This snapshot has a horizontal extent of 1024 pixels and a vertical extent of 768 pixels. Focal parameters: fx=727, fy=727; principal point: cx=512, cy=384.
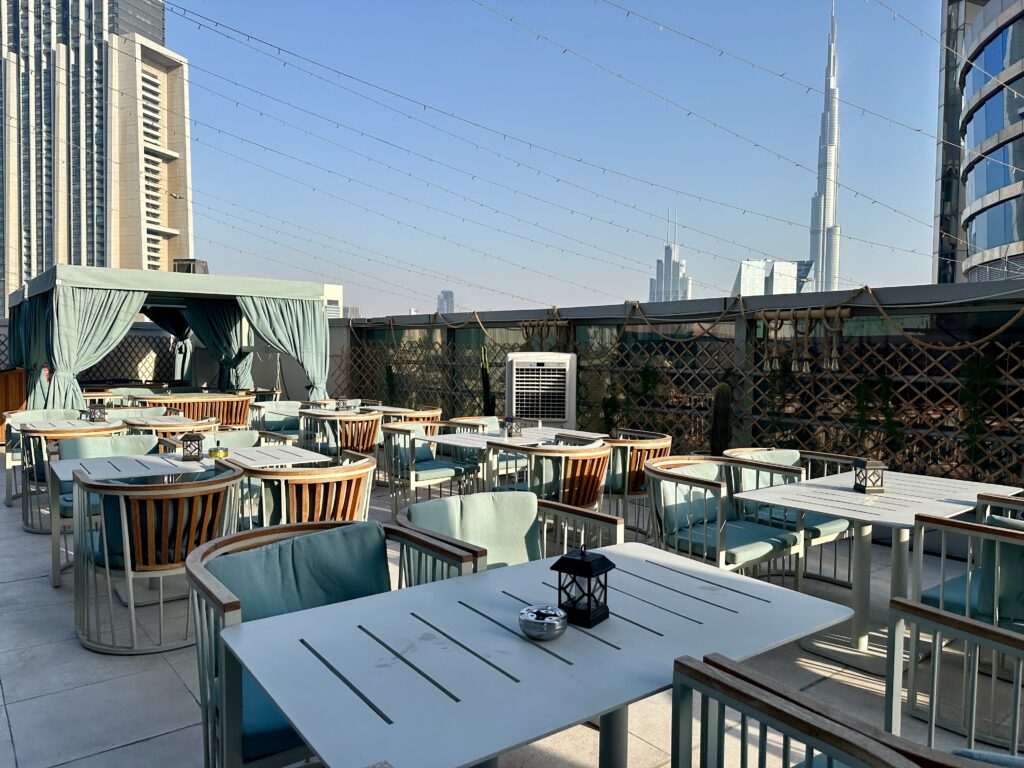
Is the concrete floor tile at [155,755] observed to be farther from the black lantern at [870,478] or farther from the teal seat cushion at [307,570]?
the black lantern at [870,478]

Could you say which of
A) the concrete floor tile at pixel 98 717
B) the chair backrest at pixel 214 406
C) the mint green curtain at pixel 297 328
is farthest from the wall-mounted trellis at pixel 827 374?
the concrete floor tile at pixel 98 717

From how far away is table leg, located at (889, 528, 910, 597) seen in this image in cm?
238

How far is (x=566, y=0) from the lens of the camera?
5.49 metres

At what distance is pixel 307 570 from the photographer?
168cm

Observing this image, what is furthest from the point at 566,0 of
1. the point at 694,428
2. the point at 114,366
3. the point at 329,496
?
the point at 114,366

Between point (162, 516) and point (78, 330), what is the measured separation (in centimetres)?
475

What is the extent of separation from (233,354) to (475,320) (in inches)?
126

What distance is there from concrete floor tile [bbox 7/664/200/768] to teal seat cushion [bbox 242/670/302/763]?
0.78 meters

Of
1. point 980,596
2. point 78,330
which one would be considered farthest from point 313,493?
point 78,330

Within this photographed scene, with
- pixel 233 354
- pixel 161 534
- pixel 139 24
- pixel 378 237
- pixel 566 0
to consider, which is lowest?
pixel 161 534

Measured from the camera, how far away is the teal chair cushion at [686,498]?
2.75 meters

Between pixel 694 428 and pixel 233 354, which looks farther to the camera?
pixel 233 354

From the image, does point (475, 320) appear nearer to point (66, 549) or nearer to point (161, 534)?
point (66, 549)

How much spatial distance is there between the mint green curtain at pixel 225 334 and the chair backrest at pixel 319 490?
6.12 m
